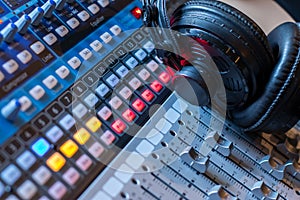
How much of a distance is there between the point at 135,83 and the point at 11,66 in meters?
0.20

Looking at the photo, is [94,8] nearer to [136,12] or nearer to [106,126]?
[136,12]

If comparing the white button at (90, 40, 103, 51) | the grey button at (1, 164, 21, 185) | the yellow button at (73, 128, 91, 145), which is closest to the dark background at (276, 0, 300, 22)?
the white button at (90, 40, 103, 51)

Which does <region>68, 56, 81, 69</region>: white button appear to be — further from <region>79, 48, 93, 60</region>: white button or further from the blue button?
the blue button

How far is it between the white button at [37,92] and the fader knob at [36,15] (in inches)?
4.4

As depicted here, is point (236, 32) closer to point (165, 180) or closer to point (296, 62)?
point (296, 62)

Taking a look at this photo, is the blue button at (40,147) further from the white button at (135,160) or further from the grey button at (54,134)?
the white button at (135,160)

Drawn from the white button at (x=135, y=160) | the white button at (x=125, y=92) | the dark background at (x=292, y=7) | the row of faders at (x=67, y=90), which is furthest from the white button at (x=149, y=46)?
the dark background at (x=292, y=7)

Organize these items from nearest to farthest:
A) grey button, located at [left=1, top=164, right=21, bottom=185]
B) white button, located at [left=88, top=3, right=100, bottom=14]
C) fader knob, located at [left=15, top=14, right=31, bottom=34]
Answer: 1. grey button, located at [left=1, top=164, right=21, bottom=185]
2. fader knob, located at [left=15, top=14, right=31, bottom=34]
3. white button, located at [left=88, top=3, right=100, bottom=14]

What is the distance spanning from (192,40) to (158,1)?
103 mm

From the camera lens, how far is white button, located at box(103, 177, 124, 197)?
0.62 meters

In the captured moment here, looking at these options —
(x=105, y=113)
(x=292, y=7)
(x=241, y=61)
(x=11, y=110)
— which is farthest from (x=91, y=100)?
(x=292, y=7)

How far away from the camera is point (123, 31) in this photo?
77 centimetres

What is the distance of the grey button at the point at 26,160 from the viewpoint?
57 cm

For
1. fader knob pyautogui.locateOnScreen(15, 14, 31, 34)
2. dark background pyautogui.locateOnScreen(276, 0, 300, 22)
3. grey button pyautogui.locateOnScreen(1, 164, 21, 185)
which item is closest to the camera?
grey button pyautogui.locateOnScreen(1, 164, 21, 185)
